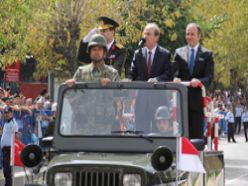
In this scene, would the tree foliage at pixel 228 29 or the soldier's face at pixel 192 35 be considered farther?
the tree foliage at pixel 228 29

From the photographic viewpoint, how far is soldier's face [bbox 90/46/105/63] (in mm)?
9797

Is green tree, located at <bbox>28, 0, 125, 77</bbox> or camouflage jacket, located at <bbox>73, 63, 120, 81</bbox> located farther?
green tree, located at <bbox>28, 0, 125, 77</bbox>

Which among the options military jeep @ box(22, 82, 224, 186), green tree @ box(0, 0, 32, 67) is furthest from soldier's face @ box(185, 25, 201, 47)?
green tree @ box(0, 0, 32, 67)

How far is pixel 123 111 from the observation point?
364 inches

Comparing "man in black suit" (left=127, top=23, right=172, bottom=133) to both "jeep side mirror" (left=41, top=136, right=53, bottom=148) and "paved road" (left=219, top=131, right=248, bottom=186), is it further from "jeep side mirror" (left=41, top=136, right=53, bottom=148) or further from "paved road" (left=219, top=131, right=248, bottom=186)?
"paved road" (left=219, top=131, right=248, bottom=186)

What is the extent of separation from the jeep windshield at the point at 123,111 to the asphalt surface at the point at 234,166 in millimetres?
6827

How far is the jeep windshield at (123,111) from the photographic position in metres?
9.17

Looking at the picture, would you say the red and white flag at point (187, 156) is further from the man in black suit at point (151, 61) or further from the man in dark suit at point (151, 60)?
the man in dark suit at point (151, 60)

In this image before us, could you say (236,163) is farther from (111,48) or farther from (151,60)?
(151,60)

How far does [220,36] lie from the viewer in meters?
50.2

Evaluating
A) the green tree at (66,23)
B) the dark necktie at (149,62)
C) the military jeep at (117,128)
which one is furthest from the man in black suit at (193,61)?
the green tree at (66,23)

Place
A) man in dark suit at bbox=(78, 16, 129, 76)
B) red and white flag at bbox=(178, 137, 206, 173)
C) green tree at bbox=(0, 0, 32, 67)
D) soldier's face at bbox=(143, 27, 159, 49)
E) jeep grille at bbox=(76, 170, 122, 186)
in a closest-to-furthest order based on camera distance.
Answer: jeep grille at bbox=(76, 170, 122, 186) < red and white flag at bbox=(178, 137, 206, 173) < soldier's face at bbox=(143, 27, 159, 49) < man in dark suit at bbox=(78, 16, 129, 76) < green tree at bbox=(0, 0, 32, 67)

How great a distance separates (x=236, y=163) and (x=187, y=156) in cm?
1873

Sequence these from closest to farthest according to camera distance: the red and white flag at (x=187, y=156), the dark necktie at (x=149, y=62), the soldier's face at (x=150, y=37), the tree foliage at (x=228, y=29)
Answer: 1. the red and white flag at (x=187, y=156)
2. the soldier's face at (x=150, y=37)
3. the dark necktie at (x=149, y=62)
4. the tree foliage at (x=228, y=29)
